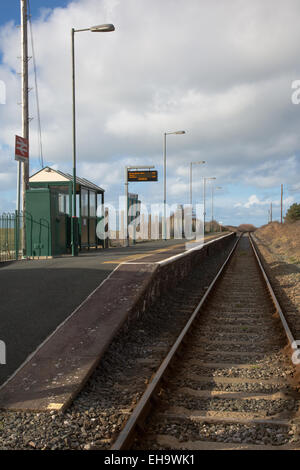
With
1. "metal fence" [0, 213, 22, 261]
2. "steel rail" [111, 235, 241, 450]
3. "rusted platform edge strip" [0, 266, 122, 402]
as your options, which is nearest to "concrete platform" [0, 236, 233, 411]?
"rusted platform edge strip" [0, 266, 122, 402]

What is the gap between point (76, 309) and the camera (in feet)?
26.5

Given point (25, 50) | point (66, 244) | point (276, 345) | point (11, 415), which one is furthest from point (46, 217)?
point (11, 415)

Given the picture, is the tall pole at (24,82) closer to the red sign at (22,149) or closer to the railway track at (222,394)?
the red sign at (22,149)

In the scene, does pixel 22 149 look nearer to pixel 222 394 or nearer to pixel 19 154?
pixel 19 154

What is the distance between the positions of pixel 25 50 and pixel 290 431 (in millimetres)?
16626

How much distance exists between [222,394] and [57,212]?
12827 mm

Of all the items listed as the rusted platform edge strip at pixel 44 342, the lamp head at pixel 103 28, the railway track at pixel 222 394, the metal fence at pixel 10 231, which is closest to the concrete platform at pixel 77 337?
the rusted platform edge strip at pixel 44 342

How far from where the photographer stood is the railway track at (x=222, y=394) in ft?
13.5

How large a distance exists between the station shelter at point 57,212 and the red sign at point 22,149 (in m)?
1.18

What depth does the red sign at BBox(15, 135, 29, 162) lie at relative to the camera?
16219 millimetres

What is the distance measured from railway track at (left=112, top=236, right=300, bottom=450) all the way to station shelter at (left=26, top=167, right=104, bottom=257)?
29.5 ft

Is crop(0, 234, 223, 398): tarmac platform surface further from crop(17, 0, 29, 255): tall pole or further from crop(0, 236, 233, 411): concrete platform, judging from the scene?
crop(17, 0, 29, 255): tall pole
